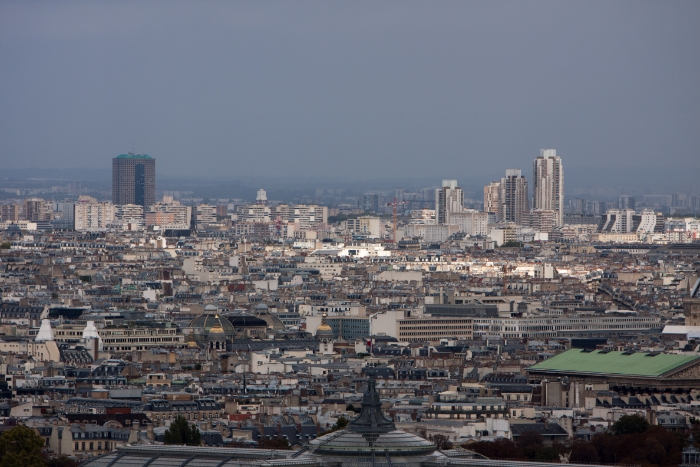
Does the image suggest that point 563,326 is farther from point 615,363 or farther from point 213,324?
point 615,363

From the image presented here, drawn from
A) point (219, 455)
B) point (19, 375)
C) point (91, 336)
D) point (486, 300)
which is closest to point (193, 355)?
point (91, 336)

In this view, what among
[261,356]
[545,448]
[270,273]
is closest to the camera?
[545,448]

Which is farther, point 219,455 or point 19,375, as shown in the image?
point 19,375

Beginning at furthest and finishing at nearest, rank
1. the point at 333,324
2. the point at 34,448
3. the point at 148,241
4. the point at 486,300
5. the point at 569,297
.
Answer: the point at 148,241
the point at 569,297
the point at 486,300
the point at 333,324
the point at 34,448

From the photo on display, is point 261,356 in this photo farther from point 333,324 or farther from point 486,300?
point 486,300

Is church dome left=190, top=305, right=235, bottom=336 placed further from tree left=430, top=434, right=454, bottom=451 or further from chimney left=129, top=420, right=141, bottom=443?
tree left=430, top=434, right=454, bottom=451

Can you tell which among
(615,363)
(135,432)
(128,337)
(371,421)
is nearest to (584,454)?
(135,432)

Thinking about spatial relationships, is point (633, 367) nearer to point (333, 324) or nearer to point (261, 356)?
point (261, 356)
